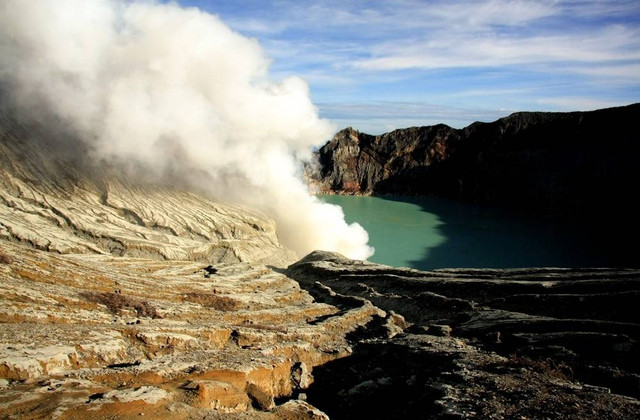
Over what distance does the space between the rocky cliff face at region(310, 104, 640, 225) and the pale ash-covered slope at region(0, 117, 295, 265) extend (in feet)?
176

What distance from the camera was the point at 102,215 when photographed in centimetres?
3994

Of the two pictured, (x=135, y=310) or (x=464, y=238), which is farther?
(x=464, y=238)

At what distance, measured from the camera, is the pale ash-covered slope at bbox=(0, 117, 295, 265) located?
35.2 meters

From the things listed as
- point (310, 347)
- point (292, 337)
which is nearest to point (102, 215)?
Answer: point (292, 337)

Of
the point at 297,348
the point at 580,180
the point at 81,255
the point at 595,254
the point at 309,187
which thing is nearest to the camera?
the point at 297,348

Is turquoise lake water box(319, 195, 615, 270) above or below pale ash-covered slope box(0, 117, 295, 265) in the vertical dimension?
below

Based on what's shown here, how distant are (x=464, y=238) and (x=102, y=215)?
4714 centimetres

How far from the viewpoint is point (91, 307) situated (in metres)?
18.1

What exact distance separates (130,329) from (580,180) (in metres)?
78.4

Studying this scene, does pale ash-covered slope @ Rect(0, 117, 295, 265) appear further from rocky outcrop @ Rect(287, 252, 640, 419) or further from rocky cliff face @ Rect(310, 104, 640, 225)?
rocky cliff face @ Rect(310, 104, 640, 225)

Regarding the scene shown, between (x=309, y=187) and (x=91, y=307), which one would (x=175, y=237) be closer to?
(x=91, y=307)

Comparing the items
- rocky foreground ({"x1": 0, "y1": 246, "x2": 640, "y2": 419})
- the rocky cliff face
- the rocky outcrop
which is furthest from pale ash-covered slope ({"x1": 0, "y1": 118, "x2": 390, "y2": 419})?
the rocky cliff face

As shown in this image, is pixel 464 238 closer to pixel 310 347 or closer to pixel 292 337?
pixel 292 337

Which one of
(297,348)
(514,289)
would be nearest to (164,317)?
(297,348)
